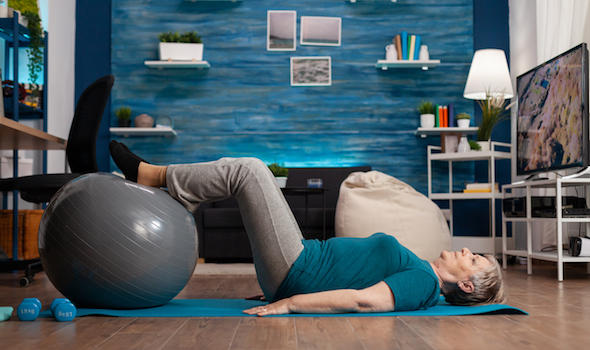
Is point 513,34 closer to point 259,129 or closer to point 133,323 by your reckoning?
point 259,129

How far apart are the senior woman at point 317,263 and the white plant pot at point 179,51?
12.1 feet

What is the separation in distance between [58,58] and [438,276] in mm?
4537

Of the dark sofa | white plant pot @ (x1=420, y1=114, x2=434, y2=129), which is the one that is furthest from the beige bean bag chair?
white plant pot @ (x1=420, y1=114, x2=434, y2=129)

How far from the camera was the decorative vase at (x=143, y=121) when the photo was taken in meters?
5.67

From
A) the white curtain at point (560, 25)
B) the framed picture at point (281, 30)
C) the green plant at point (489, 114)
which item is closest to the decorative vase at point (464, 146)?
the green plant at point (489, 114)

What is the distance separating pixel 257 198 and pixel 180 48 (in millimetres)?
3925

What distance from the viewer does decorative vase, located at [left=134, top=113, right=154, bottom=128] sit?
5.67 metres

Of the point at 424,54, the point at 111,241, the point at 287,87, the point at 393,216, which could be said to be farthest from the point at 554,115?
the point at 111,241

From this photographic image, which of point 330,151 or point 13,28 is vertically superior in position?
point 13,28

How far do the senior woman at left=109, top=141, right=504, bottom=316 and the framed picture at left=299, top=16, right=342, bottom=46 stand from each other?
4.01 meters

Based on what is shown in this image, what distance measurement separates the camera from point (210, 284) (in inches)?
133

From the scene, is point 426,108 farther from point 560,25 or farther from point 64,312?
point 64,312

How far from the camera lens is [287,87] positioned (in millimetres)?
5938

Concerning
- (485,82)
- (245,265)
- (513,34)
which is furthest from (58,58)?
(513,34)
